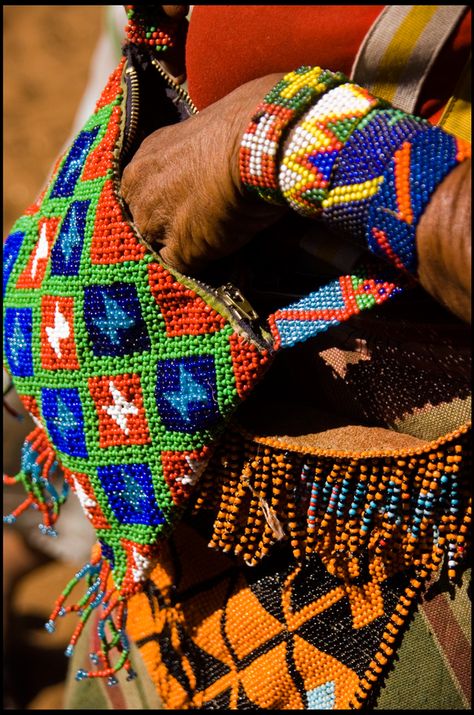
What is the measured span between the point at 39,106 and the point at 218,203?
389 cm

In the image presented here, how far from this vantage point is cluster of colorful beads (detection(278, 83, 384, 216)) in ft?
2.43

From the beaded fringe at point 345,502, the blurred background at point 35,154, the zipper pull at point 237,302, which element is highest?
the zipper pull at point 237,302

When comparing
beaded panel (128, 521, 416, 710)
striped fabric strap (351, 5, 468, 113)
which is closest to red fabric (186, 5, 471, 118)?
striped fabric strap (351, 5, 468, 113)

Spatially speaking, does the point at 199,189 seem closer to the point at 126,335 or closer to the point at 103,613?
the point at 126,335

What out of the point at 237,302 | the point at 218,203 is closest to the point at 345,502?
the point at 237,302

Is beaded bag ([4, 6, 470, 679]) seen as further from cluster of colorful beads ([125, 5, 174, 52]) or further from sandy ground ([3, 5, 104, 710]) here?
sandy ground ([3, 5, 104, 710])

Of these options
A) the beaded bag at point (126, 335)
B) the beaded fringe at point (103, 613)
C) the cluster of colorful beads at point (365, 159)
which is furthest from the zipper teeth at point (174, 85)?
the beaded fringe at point (103, 613)

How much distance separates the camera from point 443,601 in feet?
3.36

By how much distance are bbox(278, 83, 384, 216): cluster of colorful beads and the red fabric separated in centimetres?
11

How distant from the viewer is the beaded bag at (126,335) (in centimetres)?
93

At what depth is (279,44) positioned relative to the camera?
90 centimetres

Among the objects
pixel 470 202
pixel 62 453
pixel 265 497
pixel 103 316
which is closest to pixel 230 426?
pixel 265 497

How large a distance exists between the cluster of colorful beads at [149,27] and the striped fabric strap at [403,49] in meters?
0.32

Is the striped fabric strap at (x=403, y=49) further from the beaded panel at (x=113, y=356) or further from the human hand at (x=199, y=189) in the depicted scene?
the beaded panel at (x=113, y=356)
